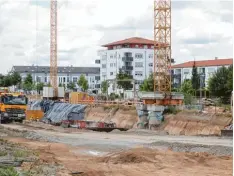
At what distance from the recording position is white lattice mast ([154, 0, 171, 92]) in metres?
72.2

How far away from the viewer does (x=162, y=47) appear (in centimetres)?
7400

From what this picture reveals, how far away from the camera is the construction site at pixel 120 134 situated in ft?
70.8

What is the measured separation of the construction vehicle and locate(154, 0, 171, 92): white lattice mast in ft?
91.0

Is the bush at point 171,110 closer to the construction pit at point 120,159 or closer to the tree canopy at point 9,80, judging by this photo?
the construction pit at point 120,159

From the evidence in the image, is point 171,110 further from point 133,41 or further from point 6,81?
point 133,41

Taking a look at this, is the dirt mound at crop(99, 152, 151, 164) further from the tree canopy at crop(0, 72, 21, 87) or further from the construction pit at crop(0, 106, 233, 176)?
the tree canopy at crop(0, 72, 21, 87)

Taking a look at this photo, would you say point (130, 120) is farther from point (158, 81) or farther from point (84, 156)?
point (84, 156)

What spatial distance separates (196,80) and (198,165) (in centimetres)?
10415

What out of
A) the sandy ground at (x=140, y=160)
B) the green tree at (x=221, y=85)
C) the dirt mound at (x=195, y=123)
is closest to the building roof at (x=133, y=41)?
the green tree at (x=221, y=85)

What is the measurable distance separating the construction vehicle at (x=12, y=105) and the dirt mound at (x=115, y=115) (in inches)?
712

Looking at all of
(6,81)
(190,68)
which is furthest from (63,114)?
(190,68)

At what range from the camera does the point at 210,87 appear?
8725 centimetres

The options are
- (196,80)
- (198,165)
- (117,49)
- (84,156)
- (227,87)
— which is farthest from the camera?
(117,49)

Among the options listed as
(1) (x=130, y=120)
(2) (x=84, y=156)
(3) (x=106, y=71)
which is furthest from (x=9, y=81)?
(2) (x=84, y=156)
